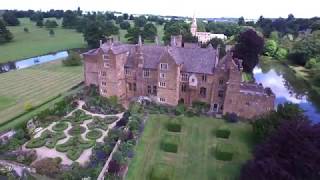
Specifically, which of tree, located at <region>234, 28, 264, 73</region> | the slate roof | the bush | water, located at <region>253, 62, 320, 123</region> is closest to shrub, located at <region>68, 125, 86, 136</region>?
the slate roof

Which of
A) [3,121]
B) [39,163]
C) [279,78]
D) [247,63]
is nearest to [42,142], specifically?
[39,163]

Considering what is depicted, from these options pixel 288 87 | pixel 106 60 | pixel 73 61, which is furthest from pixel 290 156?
pixel 73 61

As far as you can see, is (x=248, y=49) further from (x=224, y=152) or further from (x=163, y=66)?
(x=224, y=152)

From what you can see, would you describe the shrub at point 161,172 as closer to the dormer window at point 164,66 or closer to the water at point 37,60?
the dormer window at point 164,66

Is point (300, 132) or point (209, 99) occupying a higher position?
point (300, 132)

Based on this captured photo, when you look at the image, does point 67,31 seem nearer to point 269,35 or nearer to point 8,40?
point 8,40

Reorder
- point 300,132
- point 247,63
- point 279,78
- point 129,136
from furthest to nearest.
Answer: point 279,78 < point 247,63 < point 129,136 < point 300,132

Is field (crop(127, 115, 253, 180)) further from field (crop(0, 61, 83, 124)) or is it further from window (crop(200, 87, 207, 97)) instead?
field (crop(0, 61, 83, 124))
